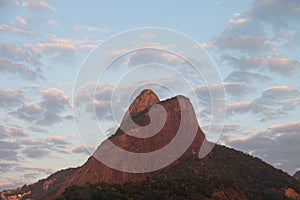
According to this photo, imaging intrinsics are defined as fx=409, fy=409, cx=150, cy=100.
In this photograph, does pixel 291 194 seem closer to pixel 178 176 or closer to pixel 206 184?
pixel 178 176

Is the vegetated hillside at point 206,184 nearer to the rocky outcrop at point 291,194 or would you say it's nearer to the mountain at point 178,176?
the mountain at point 178,176

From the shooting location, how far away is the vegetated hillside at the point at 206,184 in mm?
128250

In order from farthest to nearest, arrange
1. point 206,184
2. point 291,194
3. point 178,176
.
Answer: point 291,194
point 178,176
point 206,184

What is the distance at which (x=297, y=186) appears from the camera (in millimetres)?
182000

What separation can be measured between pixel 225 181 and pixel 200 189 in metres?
13.0

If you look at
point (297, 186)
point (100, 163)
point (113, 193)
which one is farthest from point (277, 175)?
point (113, 193)

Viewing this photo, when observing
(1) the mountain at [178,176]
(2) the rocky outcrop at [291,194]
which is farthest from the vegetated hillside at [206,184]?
(2) the rocky outcrop at [291,194]

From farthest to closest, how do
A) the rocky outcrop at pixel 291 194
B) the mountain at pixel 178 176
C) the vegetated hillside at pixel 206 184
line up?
the rocky outcrop at pixel 291 194 → the mountain at pixel 178 176 → the vegetated hillside at pixel 206 184

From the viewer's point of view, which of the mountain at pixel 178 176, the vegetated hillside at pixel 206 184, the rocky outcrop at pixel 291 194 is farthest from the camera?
the rocky outcrop at pixel 291 194

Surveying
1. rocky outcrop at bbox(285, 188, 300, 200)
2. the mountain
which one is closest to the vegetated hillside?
the mountain

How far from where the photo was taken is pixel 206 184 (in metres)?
139

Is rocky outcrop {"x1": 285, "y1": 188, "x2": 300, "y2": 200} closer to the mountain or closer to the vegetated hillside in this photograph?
the mountain

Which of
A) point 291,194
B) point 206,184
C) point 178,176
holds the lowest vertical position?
point 206,184

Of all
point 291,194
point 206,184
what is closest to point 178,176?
point 206,184
